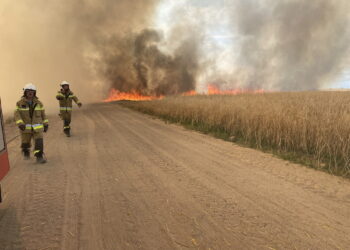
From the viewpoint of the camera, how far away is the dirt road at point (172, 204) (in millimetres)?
3154

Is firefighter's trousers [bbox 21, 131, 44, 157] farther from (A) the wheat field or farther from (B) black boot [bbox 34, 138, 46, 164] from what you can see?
(A) the wheat field

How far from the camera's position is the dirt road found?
3.15 metres

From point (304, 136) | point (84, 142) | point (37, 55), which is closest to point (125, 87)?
point (37, 55)

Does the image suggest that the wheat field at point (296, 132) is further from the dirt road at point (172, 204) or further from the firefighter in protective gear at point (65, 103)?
the firefighter in protective gear at point (65, 103)

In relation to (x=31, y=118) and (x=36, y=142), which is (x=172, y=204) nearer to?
(x=36, y=142)

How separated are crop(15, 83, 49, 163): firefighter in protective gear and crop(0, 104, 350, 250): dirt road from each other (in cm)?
Result: 50

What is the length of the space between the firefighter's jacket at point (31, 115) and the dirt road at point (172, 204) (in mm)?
926

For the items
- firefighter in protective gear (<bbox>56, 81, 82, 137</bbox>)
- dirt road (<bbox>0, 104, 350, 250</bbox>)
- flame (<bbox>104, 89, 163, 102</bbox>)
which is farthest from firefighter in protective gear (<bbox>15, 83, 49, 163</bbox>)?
flame (<bbox>104, 89, 163, 102</bbox>)

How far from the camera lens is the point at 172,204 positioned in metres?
4.12

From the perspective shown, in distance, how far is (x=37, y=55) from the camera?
45.1m

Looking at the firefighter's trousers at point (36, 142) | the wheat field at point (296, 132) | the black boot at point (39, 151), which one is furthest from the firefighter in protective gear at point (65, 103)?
the wheat field at point (296, 132)

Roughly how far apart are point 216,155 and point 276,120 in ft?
9.04

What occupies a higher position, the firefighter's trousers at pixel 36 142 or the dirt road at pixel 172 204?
the firefighter's trousers at pixel 36 142

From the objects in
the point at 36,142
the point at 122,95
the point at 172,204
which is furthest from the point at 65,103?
the point at 122,95
